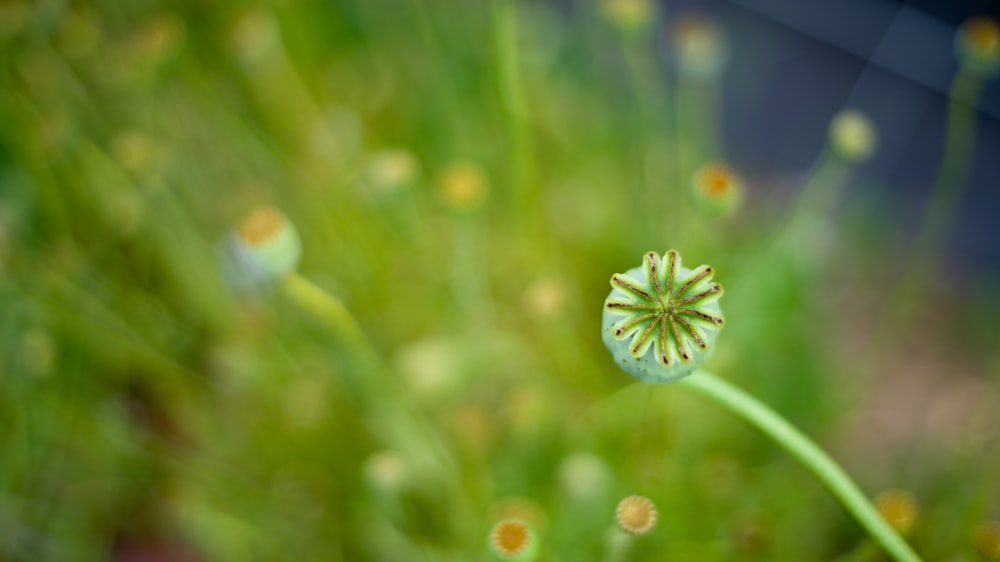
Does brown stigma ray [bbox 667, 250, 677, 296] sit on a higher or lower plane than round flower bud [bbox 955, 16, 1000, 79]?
lower

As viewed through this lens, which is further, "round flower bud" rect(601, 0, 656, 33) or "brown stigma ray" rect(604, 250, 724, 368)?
"round flower bud" rect(601, 0, 656, 33)

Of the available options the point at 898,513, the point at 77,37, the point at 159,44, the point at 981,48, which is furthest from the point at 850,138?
the point at 77,37

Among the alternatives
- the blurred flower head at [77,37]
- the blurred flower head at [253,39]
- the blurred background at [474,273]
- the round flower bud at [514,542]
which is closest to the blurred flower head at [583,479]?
the blurred background at [474,273]

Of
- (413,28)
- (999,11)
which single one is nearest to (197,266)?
(413,28)

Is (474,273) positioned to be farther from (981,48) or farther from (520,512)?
(981,48)

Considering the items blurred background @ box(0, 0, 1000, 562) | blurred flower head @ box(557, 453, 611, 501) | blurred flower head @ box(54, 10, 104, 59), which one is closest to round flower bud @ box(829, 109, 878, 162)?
blurred background @ box(0, 0, 1000, 562)

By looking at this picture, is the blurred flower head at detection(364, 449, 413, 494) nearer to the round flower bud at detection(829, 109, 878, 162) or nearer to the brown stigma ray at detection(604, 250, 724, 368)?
the brown stigma ray at detection(604, 250, 724, 368)

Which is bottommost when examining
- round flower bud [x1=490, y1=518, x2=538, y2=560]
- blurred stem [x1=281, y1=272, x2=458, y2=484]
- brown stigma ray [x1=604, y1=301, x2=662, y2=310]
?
round flower bud [x1=490, y1=518, x2=538, y2=560]
